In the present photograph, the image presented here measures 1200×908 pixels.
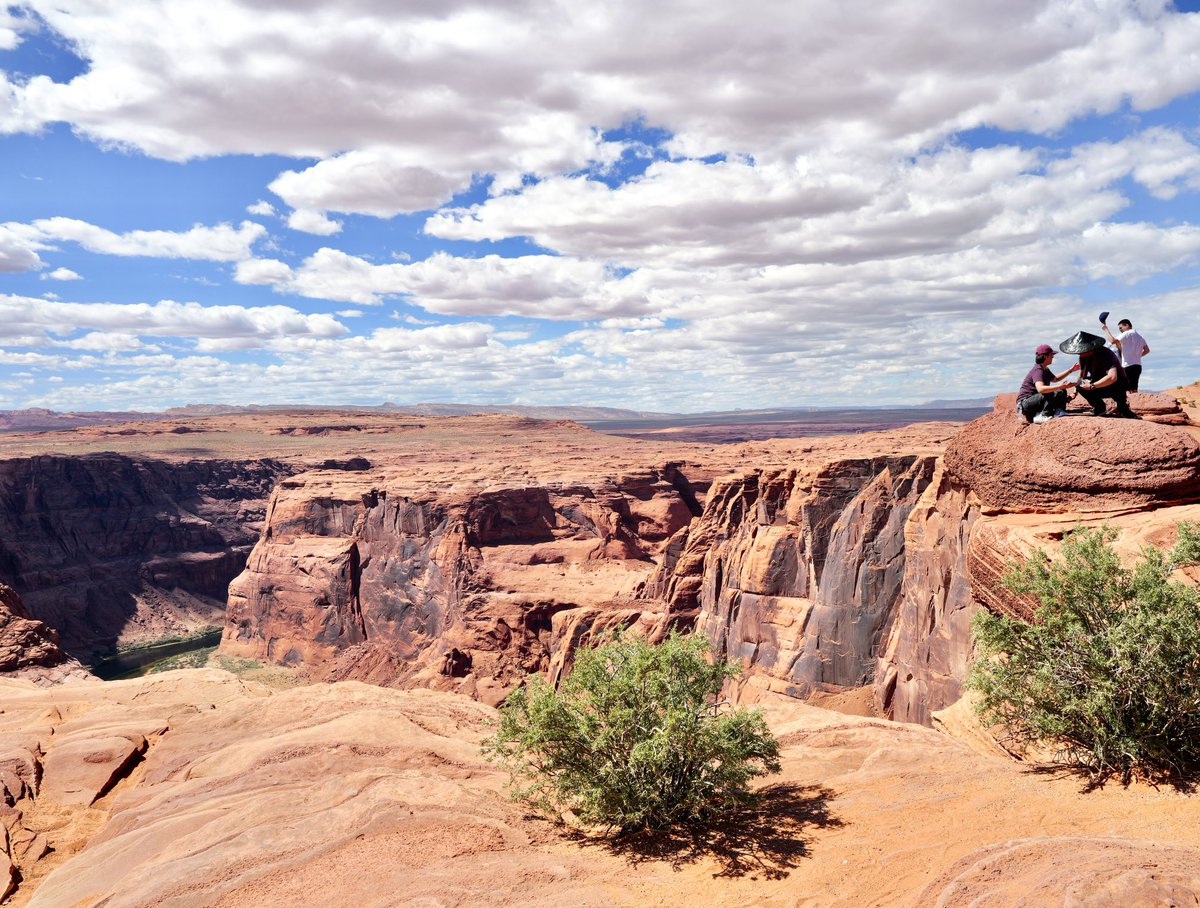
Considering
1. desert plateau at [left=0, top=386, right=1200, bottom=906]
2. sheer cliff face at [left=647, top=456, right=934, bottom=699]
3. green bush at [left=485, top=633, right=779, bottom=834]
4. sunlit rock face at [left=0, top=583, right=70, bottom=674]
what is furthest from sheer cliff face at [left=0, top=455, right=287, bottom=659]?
green bush at [left=485, top=633, right=779, bottom=834]

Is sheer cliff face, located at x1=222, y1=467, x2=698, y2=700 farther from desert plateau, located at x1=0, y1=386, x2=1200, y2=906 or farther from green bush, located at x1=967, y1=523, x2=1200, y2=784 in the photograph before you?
green bush, located at x1=967, y1=523, x2=1200, y2=784

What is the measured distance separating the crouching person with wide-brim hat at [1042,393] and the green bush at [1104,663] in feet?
15.4

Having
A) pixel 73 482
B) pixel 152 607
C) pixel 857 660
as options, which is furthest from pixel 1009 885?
pixel 73 482

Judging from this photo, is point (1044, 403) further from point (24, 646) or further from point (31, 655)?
point (24, 646)

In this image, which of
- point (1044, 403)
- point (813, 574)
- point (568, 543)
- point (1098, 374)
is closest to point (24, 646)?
point (813, 574)

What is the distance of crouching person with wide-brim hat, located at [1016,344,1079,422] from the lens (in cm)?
1669

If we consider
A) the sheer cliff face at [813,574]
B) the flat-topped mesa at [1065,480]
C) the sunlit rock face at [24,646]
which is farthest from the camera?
the sheer cliff face at [813,574]

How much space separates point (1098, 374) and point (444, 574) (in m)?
59.6

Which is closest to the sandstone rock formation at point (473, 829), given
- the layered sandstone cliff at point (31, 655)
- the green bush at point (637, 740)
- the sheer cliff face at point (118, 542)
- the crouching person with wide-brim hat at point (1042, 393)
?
the green bush at point (637, 740)

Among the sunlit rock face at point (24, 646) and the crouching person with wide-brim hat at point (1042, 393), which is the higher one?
the crouching person with wide-brim hat at point (1042, 393)

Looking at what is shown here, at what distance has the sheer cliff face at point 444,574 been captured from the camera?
60.7 m

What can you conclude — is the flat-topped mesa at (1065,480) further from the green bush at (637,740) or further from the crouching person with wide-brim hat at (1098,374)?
the green bush at (637,740)

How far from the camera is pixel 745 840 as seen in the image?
40.8 ft

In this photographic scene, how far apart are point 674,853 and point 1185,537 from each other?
9649 mm
